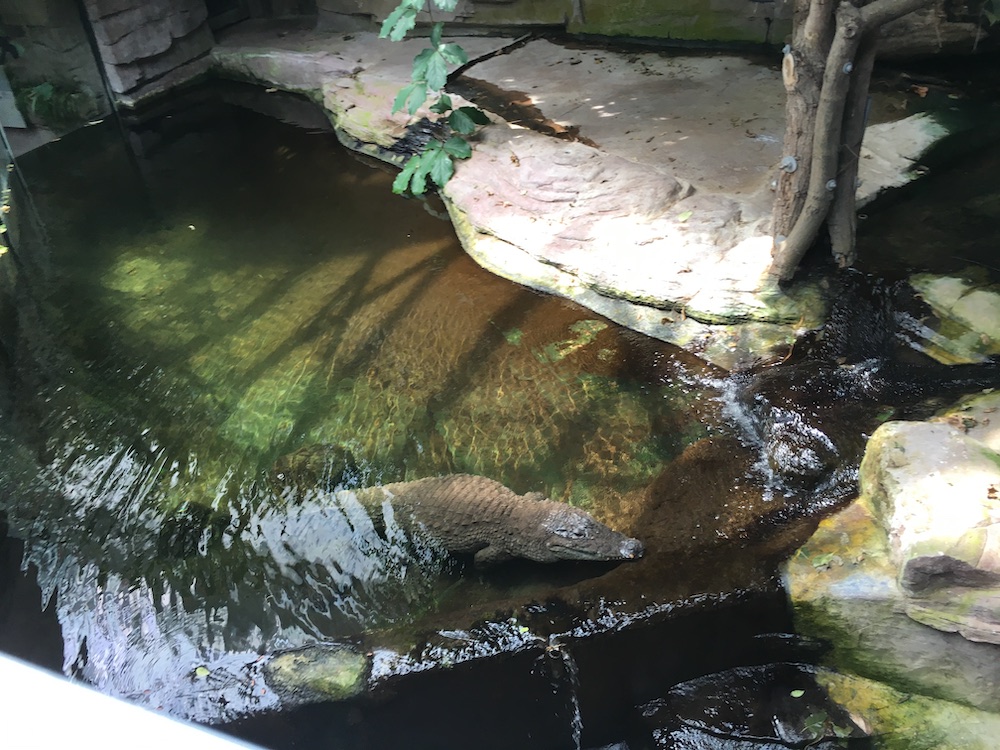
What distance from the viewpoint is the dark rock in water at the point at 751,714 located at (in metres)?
2.35

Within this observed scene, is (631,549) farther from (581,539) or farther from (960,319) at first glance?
(960,319)

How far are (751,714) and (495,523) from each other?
3.88 feet

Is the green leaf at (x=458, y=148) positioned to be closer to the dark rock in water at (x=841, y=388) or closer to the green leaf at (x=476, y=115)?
the green leaf at (x=476, y=115)

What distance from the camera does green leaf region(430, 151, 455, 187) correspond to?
17.5ft

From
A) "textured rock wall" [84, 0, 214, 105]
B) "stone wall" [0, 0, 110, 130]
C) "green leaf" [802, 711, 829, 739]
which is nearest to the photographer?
"green leaf" [802, 711, 829, 739]

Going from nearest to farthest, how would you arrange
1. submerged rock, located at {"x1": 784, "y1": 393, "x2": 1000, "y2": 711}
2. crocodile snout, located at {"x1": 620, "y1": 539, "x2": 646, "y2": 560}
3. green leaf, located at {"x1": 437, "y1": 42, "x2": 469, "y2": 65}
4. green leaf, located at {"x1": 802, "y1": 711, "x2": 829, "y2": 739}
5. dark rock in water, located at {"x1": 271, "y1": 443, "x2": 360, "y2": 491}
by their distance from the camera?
submerged rock, located at {"x1": 784, "y1": 393, "x2": 1000, "y2": 711} < green leaf, located at {"x1": 802, "y1": 711, "x2": 829, "y2": 739} < crocodile snout, located at {"x1": 620, "y1": 539, "x2": 646, "y2": 560} < dark rock in water, located at {"x1": 271, "y1": 443, "x2": 360, "y2": 491} < green leaf, located at {"x1": 437, "y1": 42, "x2": 469, "y2": 65}

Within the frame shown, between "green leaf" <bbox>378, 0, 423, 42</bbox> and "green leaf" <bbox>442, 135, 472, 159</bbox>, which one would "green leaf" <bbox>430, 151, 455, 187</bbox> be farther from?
"green leaf" <bbox>378, 0, 423, 42</bbox>

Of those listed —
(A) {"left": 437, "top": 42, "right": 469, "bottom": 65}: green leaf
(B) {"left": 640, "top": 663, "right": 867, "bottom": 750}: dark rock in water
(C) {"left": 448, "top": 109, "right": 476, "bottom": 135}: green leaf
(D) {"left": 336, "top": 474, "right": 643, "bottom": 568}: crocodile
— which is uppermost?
(A) {"left": 437, "top": 42, "right": 469, "bottom": 65}: green leaf

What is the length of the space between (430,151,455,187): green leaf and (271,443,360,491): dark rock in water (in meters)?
2.43

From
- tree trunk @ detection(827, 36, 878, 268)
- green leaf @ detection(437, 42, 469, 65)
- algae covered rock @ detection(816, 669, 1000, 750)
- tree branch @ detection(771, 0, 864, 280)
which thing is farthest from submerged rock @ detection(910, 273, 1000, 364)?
green leaf @ detection(437, 42, 469, 65)

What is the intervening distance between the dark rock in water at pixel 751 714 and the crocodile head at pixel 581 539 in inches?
21.3

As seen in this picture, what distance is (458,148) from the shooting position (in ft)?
17.6

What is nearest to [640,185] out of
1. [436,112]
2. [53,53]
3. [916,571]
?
[436,112]

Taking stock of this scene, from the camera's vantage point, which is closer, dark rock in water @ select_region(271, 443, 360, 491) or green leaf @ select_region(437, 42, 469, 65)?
dark rock in water @ select_region(271, 443, 360, 491)
